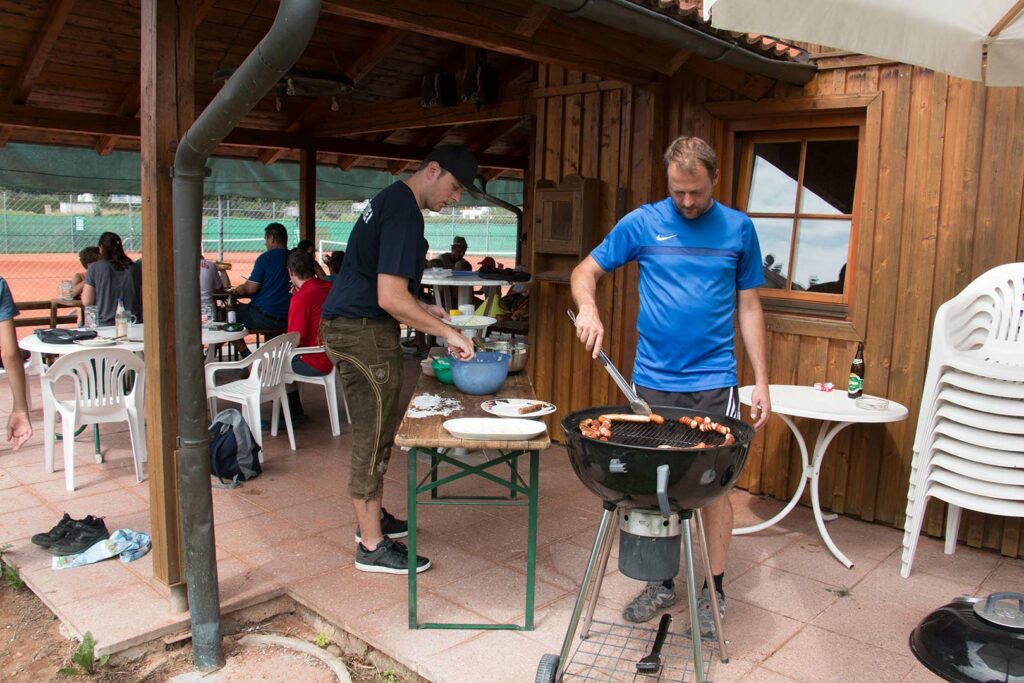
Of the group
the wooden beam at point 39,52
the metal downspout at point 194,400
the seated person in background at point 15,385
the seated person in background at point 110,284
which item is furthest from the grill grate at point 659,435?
the wooden beam at point 39,52

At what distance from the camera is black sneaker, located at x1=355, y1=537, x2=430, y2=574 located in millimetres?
3484

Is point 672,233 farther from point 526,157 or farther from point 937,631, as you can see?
point 526,157

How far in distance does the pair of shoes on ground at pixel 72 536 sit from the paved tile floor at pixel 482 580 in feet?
0.22

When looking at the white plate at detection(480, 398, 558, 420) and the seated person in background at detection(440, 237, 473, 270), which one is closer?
the white plate at detection(480, 398, 558, 420)

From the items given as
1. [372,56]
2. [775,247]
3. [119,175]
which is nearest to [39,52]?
[372,56]

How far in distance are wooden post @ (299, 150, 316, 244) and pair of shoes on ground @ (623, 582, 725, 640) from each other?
7448mm

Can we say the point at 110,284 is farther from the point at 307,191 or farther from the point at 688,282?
the point at 688,282

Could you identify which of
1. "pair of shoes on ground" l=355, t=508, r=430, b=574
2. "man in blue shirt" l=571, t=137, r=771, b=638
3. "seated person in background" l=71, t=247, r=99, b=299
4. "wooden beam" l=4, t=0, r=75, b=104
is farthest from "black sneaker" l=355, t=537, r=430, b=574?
"wooden beam" l=4, t=0, r=75, b=104

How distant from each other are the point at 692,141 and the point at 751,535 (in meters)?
2.27

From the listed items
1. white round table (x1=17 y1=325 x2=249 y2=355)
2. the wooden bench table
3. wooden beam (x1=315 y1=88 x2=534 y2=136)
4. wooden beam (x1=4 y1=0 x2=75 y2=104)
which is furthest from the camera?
wooden beam (x1=315 y1=88 x2=534 y2=136)

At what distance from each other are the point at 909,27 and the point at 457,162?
169 cm

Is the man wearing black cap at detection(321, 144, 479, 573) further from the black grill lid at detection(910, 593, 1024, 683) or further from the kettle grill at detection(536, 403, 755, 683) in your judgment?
the black grill lid at detection(910, 593, 1024, 683)

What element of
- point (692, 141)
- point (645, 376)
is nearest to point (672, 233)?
point (692, 141)

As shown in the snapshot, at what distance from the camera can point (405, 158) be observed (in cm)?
1095
